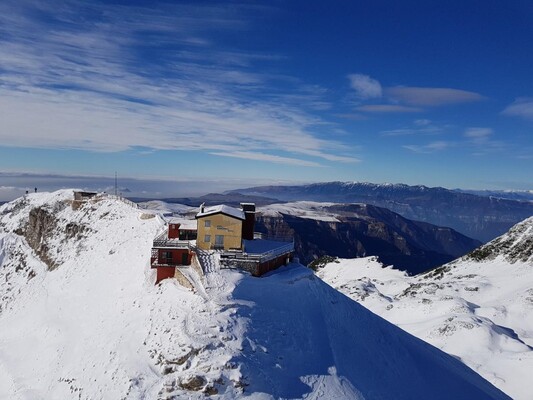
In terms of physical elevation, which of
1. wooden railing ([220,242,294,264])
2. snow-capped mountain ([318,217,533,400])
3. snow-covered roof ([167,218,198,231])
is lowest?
snow-capped mountain ([318,217,533,400])

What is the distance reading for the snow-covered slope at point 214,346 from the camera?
24938mm

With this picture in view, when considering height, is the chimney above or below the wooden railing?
above

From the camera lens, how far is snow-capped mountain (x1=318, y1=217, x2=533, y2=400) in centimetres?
4366

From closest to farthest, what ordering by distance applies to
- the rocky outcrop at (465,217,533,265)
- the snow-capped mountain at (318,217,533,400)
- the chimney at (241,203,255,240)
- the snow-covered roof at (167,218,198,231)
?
the snow-covered roof at (167,218,198,231), the snow-capped mountain at (318,217,533,400), the chimney at (241,203,255,240), the rocky outcrop at (465,217,533,265)

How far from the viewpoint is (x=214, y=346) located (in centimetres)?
2588

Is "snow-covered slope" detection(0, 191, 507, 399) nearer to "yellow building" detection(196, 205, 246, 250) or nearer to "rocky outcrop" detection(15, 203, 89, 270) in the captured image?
"yellow building" detection(196, 205, 246, 250)

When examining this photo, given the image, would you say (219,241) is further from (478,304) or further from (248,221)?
(478,304)

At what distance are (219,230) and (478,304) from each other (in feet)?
147

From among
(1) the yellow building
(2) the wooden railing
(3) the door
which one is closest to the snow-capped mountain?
(2) the wooden railing

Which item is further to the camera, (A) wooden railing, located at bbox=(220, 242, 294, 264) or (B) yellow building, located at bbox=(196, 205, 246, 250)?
(B) yellow building, located at bbox=(196, 205, 246, 250)

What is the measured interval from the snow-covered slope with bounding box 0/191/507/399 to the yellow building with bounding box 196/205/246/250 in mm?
3656

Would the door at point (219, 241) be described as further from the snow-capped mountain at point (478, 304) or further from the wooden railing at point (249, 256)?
the snow-capped mountain at point (478, 304)

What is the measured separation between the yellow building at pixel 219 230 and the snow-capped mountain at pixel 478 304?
89.5 ft

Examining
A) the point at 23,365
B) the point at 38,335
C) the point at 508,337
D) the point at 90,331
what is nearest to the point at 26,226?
the point at 38,335
